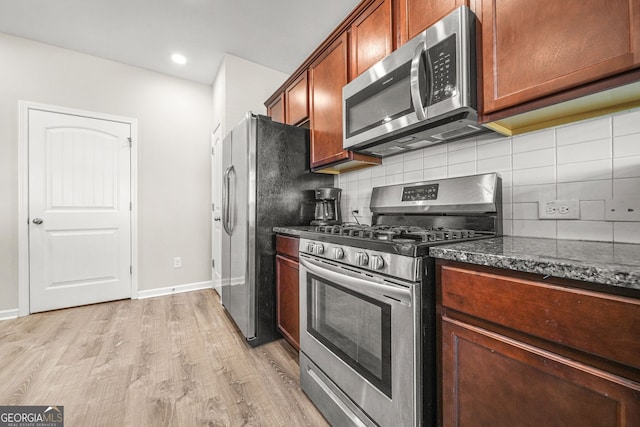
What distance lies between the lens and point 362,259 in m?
1.09

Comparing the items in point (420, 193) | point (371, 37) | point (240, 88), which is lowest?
point (420, 193)

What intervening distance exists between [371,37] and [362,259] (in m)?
1.33

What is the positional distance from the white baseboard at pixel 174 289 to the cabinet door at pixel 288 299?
1.97m

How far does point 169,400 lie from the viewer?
146 cm

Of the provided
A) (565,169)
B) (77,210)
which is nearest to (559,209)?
(565,169)

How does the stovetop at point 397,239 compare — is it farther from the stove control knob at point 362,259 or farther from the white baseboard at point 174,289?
the white baseboard at point 174,289

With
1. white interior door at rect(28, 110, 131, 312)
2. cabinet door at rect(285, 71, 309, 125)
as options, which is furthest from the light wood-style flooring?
cabinet door at rect(285, 71, 309, 125)

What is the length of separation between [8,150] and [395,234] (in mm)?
3765

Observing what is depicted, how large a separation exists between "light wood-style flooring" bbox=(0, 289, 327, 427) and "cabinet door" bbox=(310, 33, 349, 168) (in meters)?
1.51

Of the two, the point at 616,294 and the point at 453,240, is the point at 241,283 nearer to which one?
the point at 453,240

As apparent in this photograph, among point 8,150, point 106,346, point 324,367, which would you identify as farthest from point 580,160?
point 8,150

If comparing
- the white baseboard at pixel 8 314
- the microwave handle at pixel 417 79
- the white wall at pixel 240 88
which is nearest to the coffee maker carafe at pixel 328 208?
the microwave handle at pixel 417 79

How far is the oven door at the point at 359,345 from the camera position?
915mm

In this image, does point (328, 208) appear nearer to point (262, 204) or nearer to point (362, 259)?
point (262, 204)
